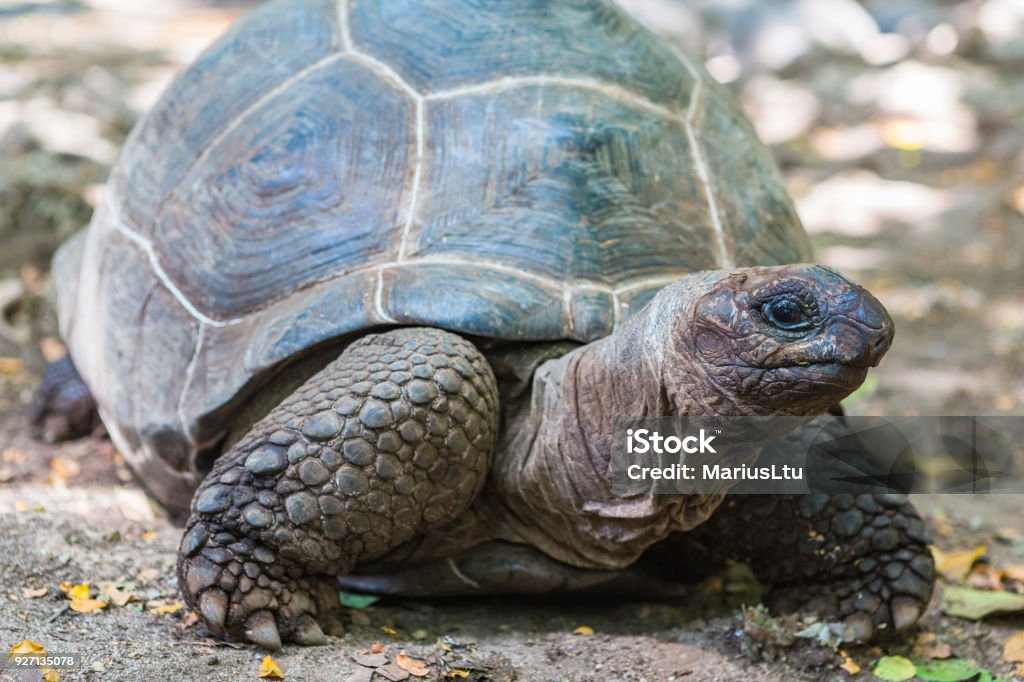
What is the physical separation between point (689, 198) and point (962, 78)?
8.93 m

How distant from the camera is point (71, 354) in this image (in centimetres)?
438

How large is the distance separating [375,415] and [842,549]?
135 cm

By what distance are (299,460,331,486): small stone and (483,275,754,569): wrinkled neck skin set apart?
0.54 metres

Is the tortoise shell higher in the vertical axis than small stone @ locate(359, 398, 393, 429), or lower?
higher

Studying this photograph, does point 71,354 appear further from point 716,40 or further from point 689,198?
point 716,40

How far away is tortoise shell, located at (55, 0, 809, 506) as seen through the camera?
3.14 m

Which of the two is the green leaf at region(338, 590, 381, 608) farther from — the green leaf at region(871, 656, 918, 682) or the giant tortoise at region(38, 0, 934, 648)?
the green leaf at region(871, 656, 918, 682)

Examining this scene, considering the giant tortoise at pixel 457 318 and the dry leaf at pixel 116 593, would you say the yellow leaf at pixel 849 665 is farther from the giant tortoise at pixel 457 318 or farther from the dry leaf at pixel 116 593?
the dry leaf at pixel 116 593

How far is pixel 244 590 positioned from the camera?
2.80m

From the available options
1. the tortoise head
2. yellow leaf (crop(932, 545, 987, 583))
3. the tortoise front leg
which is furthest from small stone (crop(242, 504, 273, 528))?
yellow leaf (crop(932, 545, 987, 583))

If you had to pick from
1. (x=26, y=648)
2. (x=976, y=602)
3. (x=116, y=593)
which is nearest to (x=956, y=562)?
(x=976, y=602)

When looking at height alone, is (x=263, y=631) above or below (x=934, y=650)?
below

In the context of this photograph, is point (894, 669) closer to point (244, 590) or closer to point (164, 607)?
point (244, 590)

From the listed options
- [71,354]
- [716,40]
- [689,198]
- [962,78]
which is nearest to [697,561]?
[689,198]
